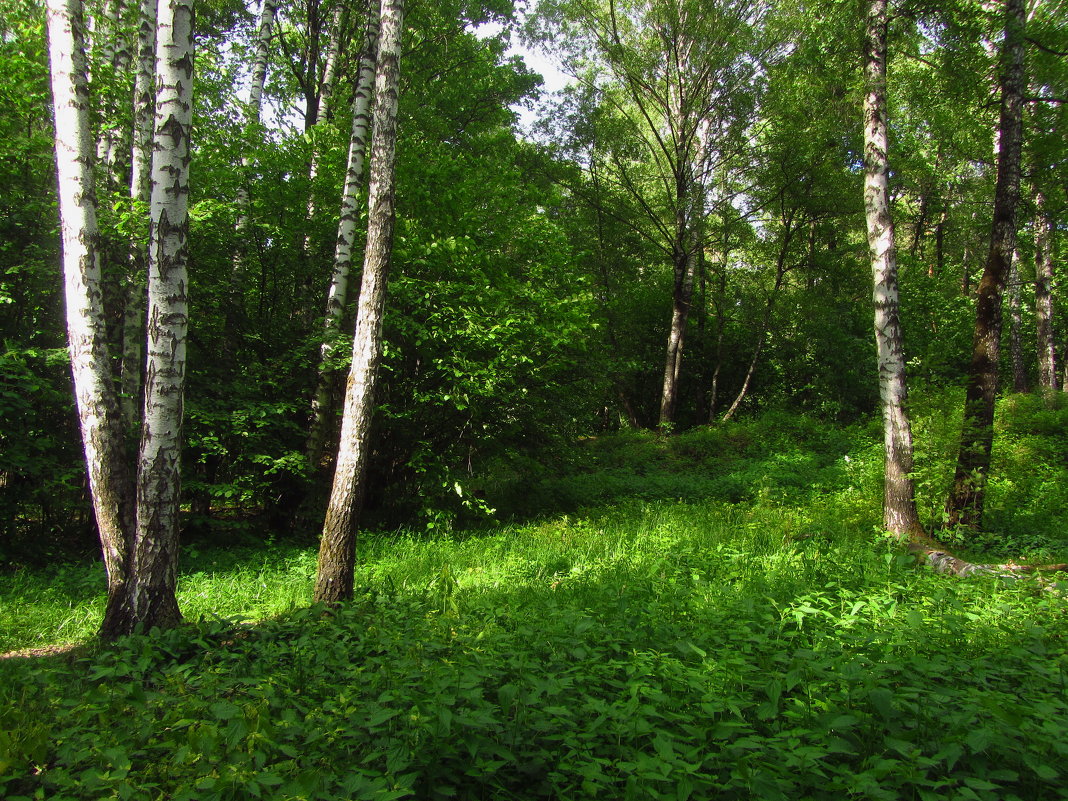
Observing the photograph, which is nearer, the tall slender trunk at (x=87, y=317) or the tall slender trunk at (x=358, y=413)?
the tall slender trunk at (x=87, y=317)

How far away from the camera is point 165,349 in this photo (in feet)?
16.4

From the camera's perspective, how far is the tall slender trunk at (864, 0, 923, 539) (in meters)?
7.36

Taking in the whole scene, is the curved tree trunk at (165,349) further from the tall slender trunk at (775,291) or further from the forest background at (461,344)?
the tall slender trunk at (775,291)

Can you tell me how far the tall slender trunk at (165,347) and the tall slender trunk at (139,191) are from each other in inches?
102

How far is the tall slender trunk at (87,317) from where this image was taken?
5277 mm

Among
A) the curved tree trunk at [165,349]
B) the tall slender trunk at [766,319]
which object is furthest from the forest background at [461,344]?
the tall slender trunk at [766,319]

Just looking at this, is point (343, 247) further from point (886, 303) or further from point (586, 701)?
point (586, 701)

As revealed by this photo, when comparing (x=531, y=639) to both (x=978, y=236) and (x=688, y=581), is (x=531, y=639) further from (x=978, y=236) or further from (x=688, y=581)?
(x=978, y=236)

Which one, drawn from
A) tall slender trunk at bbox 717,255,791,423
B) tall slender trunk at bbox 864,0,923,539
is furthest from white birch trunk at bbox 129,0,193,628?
tall slender trunk at bbox 717,255,791,423

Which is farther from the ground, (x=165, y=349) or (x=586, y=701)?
(x=165, y=349)

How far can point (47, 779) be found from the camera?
8.13 ft

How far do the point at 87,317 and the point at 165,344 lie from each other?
979 millimetres

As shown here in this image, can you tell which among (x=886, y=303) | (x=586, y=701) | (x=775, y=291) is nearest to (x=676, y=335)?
(x=775, y=291)

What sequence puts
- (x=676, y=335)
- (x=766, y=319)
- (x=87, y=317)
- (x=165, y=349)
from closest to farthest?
1. (x=165, y=349)
2. (x=87, y=317)
3. (x=676, y=335)
4. (x=766, y=319)
